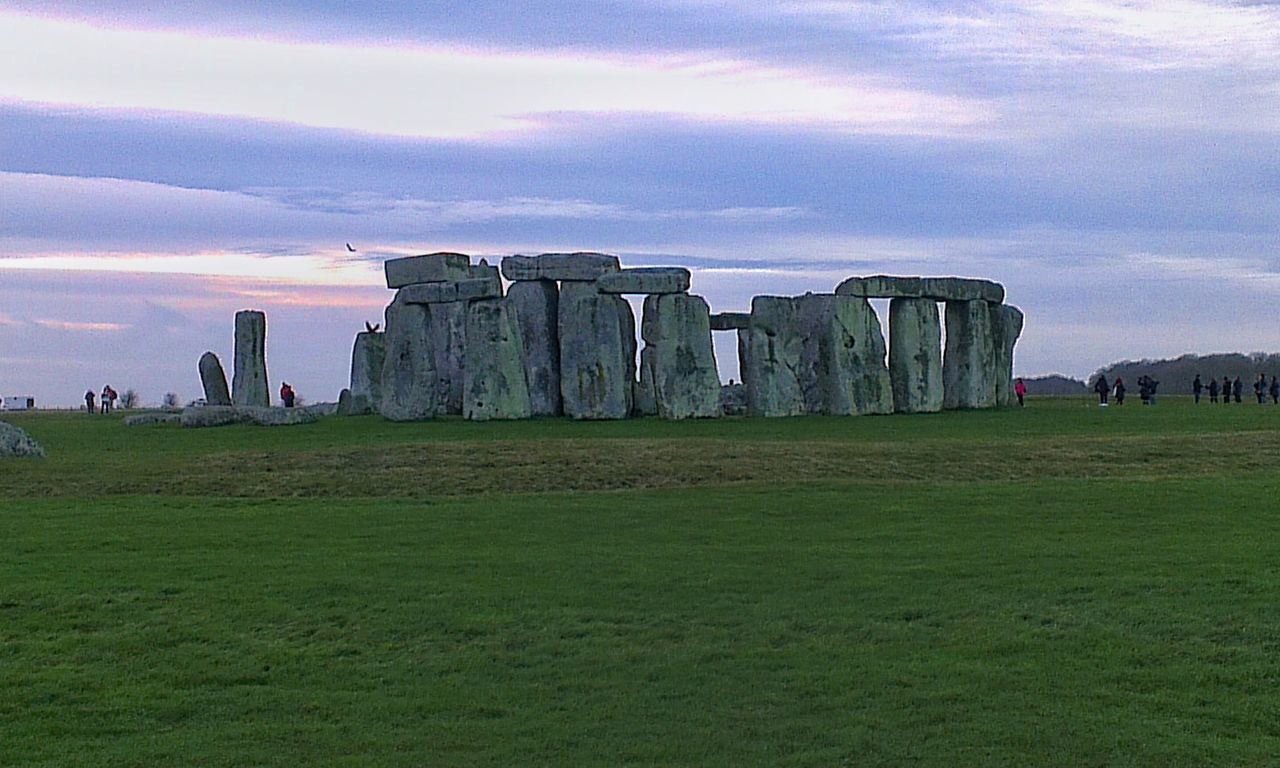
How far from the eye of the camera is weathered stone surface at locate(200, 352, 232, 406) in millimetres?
36625

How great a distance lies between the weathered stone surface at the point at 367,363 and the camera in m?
35.6

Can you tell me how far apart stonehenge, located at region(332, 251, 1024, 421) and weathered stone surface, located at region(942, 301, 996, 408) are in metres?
0.04

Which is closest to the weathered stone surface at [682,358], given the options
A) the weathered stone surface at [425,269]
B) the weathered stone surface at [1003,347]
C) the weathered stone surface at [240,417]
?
the weathered stone surface at [425,269]

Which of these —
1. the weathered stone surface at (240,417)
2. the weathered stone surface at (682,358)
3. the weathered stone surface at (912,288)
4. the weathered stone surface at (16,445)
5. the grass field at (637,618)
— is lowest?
the grass field at (637,618)

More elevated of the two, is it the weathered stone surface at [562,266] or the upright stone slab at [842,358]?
the weathered stone surface at [562,266]

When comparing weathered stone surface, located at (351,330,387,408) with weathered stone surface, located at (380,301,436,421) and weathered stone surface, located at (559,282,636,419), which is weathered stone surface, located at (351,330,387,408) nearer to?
weathered stone surface, located at (380,301,436,421)

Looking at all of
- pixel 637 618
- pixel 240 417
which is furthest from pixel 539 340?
pixel 637 618

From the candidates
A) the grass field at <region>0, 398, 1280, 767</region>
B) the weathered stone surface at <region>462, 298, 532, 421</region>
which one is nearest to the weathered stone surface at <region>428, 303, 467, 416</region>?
the weathered stone surface at <region>462, 298, 532, 421</region>

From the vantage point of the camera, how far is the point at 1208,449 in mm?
22203

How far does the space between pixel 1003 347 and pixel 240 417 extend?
17720mm

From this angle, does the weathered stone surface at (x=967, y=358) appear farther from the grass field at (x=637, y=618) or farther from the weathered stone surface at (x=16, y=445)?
the weathered stone surface at (x=16, y=445)

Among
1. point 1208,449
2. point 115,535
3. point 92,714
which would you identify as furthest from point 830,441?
point 92,714

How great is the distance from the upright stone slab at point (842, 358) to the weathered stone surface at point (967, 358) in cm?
282

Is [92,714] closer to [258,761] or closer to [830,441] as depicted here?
[258,761]
